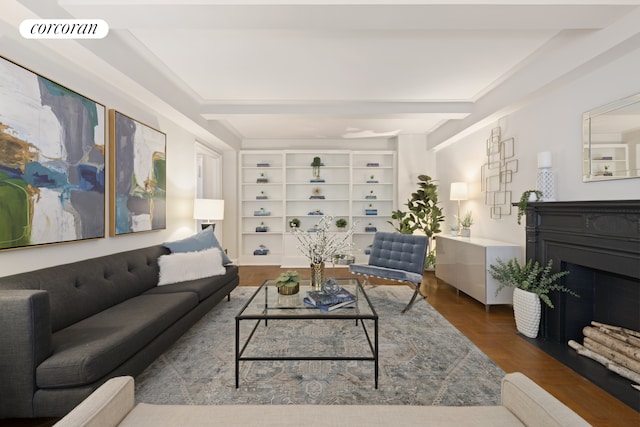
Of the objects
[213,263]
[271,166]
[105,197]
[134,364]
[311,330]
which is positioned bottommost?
[311,330]

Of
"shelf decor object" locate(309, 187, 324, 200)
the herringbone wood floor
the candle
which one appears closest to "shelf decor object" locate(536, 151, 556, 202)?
the candle

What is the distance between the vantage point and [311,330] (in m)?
3.05

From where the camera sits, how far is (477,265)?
3.70 m

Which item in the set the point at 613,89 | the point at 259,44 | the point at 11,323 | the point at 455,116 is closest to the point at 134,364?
the point at 11,323

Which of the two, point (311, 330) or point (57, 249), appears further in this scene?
point (311, 330)

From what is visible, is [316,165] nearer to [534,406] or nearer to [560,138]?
[560,138]

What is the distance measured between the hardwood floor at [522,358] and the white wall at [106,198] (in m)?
3.45

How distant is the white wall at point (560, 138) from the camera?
2.40 meters

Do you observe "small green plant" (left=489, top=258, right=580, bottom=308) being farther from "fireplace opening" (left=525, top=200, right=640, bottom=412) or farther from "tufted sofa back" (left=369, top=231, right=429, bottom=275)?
"tufted sofa back" (left=369, top=231, right=429, bottom=275)

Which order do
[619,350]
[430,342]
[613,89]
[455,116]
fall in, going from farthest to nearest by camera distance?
[455,116] < [430,342] < [613,89] < [619,350]

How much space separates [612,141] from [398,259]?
2460 mm

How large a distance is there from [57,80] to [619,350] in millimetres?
4608

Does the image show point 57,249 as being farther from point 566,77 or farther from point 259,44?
point 566,77

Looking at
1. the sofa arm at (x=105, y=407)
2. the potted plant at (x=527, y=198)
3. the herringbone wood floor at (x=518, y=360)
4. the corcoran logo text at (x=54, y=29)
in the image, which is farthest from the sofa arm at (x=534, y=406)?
the corcoran logo text at (x=54, y=29)
